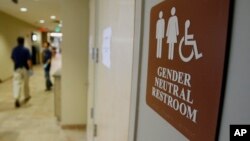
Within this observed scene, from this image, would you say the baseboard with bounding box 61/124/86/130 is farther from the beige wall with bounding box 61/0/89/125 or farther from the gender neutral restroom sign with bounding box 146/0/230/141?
the gender neutral restroom sign with bounding box 146/0/230/141

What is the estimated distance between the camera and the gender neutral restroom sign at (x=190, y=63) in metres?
0.51

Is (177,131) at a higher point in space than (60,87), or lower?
higher

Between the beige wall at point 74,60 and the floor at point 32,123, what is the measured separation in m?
0.30

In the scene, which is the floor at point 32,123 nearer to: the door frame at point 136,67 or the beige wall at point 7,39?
the door frame at point 136,67

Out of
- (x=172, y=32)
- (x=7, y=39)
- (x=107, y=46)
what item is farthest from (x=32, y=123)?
(x=7, y=39)

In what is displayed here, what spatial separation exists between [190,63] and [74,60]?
11.3ft

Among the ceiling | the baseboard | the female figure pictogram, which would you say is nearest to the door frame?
the female figure pictogram

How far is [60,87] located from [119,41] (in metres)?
3.02

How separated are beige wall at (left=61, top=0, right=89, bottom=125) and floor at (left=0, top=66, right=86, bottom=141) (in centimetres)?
30

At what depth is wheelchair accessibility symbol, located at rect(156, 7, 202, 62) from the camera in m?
0.60

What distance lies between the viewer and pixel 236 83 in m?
0.47

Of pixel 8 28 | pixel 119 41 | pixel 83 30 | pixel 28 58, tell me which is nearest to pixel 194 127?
pixel 119 41

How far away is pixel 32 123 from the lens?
13.7 ft

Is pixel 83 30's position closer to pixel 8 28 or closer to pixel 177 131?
pixel 177 131
